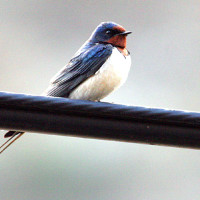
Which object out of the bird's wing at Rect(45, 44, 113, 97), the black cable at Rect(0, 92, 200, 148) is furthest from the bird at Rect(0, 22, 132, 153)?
the black cable at Rect(0, 92, 200, 148)

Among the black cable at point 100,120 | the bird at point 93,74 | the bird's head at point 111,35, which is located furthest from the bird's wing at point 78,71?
the black cable at point 100,120

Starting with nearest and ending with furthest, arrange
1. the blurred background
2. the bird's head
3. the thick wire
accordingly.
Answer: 1. the thick wire
2. the bird's head
3. the blurred background

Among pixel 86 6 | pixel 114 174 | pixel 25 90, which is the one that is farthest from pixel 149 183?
pixel 86 6

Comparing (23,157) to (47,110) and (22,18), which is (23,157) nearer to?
(22,18)

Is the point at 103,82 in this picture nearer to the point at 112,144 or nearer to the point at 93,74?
the point at 93,74

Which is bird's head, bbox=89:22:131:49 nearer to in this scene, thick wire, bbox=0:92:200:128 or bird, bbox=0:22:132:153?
bird, bbox=0:22:132:153

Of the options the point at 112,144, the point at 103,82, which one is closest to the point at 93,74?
the point at 103,82
